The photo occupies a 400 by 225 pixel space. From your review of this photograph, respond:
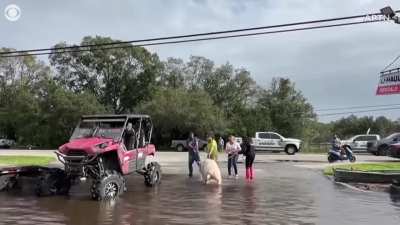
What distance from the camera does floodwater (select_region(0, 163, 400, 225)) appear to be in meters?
12.8

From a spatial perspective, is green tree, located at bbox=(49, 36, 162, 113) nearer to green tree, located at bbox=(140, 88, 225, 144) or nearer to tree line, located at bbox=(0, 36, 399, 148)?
tree line, located at bbox=(0, 36, 399, 148)

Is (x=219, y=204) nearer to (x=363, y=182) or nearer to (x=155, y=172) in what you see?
(x=155, y=172)

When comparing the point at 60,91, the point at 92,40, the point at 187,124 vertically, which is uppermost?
the point at 92,40

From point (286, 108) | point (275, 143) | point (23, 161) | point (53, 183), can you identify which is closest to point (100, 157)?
point (53, 183)

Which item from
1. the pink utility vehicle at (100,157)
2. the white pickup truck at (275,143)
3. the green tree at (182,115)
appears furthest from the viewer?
the green tree at (182,115)

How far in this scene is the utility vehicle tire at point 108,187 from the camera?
16.1 meters

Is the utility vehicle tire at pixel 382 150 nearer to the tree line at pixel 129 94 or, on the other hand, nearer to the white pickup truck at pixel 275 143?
the white pickup truck at pixel 275 143

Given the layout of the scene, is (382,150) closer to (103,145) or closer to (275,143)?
(275,143)

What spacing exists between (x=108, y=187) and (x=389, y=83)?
13233mm

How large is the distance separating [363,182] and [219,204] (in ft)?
26.5

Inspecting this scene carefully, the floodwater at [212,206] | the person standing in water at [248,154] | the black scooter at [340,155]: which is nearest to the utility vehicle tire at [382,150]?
the black scooter at [340,155]

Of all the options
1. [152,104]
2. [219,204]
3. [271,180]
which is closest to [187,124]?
[152,104]

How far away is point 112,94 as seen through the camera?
281 ft

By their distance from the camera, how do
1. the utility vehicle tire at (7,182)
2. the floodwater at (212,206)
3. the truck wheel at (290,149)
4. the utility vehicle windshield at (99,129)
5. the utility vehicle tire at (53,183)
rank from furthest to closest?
1. the truck wheel at (290,149)
2. the utility vehicle tire at (7,182)
3. the utility vehicle windshield at (99,129)
4. the utility vehicle tire at (53,183)
5. the floodwater at (212,206)
